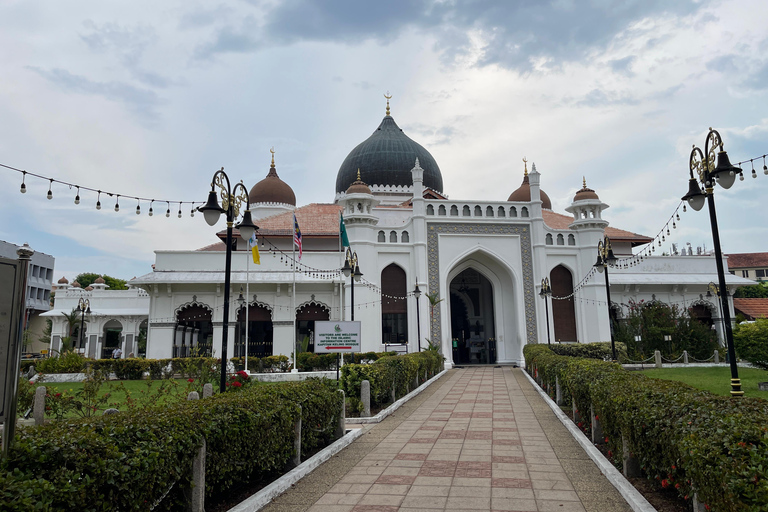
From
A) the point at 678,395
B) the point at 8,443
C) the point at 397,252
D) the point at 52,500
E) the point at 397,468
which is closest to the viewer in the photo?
the point at 52,500

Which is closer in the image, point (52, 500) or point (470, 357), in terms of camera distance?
point (52, 500)

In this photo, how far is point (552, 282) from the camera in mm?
29078

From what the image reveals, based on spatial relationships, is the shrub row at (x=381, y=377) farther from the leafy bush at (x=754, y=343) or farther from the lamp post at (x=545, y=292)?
the lamp post at (x=545, y=292)

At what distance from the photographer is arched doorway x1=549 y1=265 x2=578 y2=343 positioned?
93.8 feet

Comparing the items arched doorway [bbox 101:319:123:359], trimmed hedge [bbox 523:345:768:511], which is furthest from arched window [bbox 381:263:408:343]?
trimmed hedge [bbox 523:345:768:511]

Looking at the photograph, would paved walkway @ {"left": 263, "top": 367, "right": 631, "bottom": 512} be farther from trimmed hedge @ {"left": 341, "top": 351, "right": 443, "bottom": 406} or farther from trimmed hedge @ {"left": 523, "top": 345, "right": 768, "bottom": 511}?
trimmed hedge @ {"left": 341, "top": 351, "right": 443, "bottom": 406}

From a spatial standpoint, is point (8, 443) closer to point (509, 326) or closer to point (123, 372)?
point (123, 372)

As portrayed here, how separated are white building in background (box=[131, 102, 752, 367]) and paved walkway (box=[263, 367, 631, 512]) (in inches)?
560

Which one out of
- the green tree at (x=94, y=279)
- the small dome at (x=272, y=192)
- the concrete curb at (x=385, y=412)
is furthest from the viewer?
the green tree at (x=94, y=279)

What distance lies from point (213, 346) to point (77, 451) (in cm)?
2301

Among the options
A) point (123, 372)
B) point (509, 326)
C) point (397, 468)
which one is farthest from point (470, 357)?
point (397, 468)

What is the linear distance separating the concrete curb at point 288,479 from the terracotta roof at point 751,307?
30.9 metres

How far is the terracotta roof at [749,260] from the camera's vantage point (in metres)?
70.1

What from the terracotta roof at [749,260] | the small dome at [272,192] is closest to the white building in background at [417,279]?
the small dome at [272,192]
